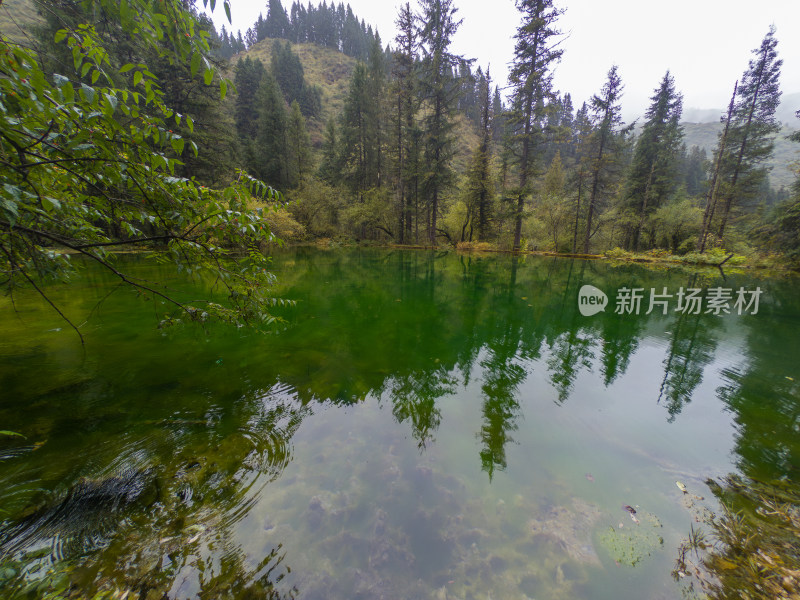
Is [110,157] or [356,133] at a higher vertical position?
[356,133]

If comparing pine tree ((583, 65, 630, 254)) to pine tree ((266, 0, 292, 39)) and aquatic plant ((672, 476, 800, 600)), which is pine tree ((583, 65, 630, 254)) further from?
pine tree ((266, 0, 292, 39))

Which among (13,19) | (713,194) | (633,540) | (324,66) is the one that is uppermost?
(324,66)

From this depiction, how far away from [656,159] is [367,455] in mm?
32004

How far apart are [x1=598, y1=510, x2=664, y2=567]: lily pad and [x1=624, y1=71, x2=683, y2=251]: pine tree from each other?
28091 mm

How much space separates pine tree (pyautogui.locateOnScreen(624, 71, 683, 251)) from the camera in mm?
23859

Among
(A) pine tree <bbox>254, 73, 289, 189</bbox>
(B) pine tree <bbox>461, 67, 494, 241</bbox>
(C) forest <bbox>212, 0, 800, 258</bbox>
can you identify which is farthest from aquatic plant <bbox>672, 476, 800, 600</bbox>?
(A) pine tree <bbox>254, 73, 289, 189</bbox>

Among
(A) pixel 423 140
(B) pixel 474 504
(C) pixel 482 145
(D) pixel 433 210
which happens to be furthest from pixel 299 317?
(A) pixel 423 140

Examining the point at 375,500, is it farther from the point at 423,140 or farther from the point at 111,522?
the point at 423,140

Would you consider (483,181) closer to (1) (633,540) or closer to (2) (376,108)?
(2) (376,108)

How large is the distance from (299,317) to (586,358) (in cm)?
617

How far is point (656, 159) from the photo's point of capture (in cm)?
2403

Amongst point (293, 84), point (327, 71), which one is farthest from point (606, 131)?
point (327, 71)

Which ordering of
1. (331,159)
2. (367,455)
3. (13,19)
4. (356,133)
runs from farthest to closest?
(331,159), (356,133), (367,455), (13,19)

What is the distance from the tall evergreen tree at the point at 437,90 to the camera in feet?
78.6
